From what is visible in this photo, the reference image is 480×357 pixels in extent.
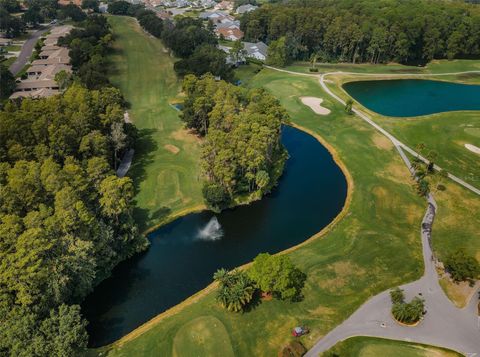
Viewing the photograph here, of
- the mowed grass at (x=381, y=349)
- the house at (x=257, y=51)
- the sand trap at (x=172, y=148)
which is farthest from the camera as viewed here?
the house at (x=257, y=51)

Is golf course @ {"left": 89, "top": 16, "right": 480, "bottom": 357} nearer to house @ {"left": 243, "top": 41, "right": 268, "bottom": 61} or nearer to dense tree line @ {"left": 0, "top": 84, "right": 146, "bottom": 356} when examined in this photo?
dense tree line @ {"left": 0, "top": 84, "right": 146, "bottom": 356}

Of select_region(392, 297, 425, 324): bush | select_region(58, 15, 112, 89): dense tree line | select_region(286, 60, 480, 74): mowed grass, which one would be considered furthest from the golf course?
select_region(286, 60, 480, 74): mowed grass

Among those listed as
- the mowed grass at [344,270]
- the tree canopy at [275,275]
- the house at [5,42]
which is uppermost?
the house at [5,42]

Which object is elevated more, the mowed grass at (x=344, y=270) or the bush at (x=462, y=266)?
the bush at (x=462, y=266)

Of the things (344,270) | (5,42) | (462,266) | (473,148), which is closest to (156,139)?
(344,270)

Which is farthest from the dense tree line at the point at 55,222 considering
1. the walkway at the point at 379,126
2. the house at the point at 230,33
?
the house at the point at 230,33

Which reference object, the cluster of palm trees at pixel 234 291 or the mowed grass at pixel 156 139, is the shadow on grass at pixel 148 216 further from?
the cluster of palm trees at pixel 234 291
